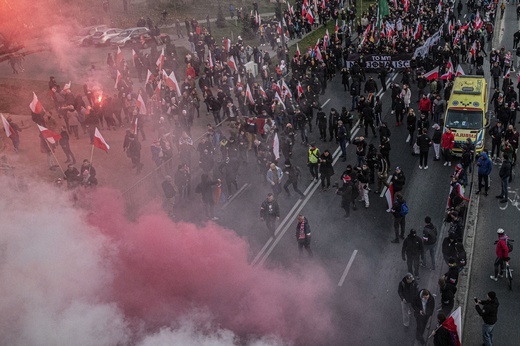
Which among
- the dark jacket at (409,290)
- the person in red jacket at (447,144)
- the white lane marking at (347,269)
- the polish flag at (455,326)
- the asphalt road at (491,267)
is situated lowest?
the asphalt road at (491,267)

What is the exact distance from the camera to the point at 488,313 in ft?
34.4

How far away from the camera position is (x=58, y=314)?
429 inches

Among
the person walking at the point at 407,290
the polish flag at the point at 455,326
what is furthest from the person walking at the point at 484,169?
the polish flag at the point at 455,326

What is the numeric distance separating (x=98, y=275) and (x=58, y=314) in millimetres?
1403

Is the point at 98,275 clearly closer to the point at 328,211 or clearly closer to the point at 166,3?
the point at 328,211

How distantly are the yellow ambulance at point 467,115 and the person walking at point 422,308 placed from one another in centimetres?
870

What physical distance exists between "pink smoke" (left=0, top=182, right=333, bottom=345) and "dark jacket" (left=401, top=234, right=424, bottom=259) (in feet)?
6.39

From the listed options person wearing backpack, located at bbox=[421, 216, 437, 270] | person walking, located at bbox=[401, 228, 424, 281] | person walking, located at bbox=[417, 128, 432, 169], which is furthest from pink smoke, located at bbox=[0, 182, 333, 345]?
person walking, located at bbox=[417, 128, 432, 169]

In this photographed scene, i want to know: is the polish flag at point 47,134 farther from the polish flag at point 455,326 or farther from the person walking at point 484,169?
the person walking at point 484,169

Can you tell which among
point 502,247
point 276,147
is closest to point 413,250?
point 502,247

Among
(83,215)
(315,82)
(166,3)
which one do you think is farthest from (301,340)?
(166,3)

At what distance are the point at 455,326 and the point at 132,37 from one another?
30.8 metres

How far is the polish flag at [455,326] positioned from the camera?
31.1 feet

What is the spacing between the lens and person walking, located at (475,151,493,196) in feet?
53.9
